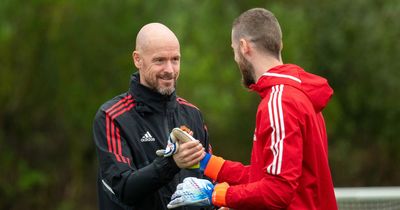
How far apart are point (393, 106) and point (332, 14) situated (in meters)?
2.73

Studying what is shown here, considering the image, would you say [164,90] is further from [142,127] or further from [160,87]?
[142,127]

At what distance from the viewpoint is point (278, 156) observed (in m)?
3.96

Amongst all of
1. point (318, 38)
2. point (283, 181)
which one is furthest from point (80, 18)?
point (283, 181)

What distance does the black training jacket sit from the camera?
4516 mm

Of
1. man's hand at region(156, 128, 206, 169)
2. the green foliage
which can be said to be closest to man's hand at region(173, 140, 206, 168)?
man's hand at region(156, 128, 206, 169)

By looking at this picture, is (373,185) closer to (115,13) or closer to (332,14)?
(332,14)

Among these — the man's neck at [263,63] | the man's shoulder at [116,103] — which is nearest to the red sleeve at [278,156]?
the man's neck at [263,63]

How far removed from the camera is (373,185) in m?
19.5

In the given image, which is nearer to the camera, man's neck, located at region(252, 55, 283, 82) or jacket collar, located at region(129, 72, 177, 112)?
man's neck, located at region(252, 55, 283, 82)

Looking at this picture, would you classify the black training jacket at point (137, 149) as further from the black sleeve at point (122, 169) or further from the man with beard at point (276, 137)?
the man with beard at point (276, 137)

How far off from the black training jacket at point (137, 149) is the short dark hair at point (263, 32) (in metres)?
0.82

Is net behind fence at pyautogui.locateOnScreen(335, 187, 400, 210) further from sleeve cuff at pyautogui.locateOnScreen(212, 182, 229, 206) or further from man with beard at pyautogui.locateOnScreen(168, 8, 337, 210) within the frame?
sleeve cuff at pyautogui.locateOnScreen(212, 182, 229, 206)

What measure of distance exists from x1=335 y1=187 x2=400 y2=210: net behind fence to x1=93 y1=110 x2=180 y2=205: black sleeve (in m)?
3.67

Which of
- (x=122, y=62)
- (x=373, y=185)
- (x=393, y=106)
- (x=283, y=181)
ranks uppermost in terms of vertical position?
(x=283, y=181)
